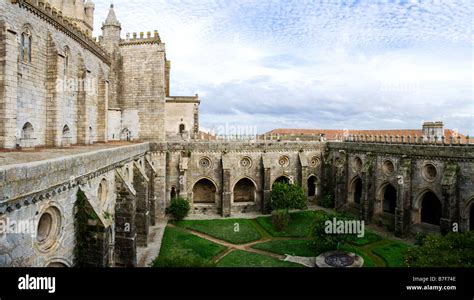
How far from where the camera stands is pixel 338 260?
18906 mm

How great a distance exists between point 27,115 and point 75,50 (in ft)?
28.2

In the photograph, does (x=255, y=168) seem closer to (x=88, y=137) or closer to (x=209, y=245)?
(x=209, y=245)

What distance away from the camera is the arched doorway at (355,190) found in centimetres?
3161

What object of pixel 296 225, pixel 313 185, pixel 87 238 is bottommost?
pixel 296 225

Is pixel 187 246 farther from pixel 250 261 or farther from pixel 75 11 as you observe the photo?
pixel 75 11

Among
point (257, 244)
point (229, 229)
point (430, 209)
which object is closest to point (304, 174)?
point (229, 229)

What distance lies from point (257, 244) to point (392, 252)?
28.6 feet

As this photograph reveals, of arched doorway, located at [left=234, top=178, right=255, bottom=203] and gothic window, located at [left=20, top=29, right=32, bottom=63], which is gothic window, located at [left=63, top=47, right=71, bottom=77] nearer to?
gothic window, located at [left=20, top=29, right=32, bottom=63]

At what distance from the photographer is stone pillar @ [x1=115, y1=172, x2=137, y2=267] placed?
16641 millimetres

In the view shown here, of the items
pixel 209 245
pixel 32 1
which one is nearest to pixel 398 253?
pixel 209 245

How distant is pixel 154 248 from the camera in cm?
2161

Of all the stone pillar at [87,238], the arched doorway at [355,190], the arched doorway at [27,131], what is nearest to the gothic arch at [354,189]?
the arched doorway at [355,190]

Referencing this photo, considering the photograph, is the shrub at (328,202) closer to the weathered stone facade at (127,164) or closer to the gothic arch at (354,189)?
the weathered stone facade at (127,164)

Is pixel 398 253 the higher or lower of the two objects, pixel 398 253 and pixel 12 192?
the lower
